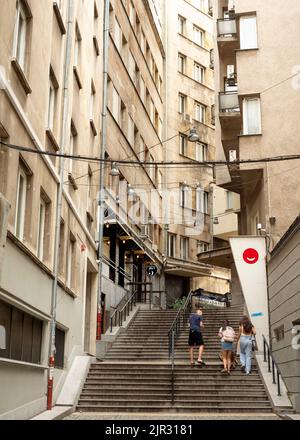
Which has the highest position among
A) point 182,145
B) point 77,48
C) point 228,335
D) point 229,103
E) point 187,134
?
point 187,134

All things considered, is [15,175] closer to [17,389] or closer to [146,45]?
[17,389]

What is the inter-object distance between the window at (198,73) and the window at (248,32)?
2287 centimetres

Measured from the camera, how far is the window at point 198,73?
46578 millimetres

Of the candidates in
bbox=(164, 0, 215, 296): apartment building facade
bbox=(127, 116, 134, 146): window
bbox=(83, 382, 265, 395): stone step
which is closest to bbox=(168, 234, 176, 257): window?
bbox=(164, 0, 215, 296): apartment building facade

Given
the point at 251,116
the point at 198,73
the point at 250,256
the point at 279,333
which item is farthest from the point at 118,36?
the point at 198,73

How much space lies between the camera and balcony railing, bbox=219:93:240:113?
23594 millimetres

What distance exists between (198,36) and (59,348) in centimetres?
3662

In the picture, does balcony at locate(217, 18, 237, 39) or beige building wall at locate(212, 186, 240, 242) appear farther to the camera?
beige building wall at locate(212, 186, 240, 242)

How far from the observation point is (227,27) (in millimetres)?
24656

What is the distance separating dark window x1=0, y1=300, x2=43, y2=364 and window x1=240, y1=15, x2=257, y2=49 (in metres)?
14.4

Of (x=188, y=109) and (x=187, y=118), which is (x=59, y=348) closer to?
(x=187, y=118)

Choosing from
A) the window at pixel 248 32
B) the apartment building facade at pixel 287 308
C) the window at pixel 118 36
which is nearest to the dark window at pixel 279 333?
the apartment building facade at pixel 287 308

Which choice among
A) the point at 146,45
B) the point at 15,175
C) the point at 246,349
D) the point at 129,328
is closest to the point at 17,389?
the point at 15,175

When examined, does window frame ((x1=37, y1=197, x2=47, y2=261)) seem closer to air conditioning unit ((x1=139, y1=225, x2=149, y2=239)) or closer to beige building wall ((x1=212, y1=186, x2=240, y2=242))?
air conditioning unit ((x1=139, y1=225, x2=149, y2=239))
